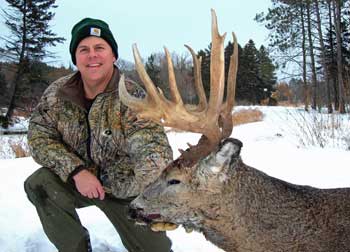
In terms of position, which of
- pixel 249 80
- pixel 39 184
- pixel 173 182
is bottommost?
pixel 39 184

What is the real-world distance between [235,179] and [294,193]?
1.33ft

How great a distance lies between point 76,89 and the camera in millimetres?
3598

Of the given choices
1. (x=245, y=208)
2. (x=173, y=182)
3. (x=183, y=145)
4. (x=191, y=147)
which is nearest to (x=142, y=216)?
(x=173, y=182)

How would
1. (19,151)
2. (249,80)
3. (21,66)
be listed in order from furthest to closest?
(249,80), (21,66), (19,151)

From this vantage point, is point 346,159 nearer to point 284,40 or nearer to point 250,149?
point 250,149

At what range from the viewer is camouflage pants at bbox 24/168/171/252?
11.3ft

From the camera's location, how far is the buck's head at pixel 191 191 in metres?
2.61

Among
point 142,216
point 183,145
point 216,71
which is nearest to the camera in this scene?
point 216,71

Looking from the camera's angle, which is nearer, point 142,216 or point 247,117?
point 142,216

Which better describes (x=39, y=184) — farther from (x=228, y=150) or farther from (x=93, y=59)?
(x=228, y=150)

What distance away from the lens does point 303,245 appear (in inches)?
100

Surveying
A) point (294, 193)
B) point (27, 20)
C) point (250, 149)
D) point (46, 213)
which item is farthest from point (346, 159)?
point (27, 20)

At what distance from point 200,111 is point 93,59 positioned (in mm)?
1099

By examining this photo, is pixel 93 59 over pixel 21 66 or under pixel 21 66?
under
